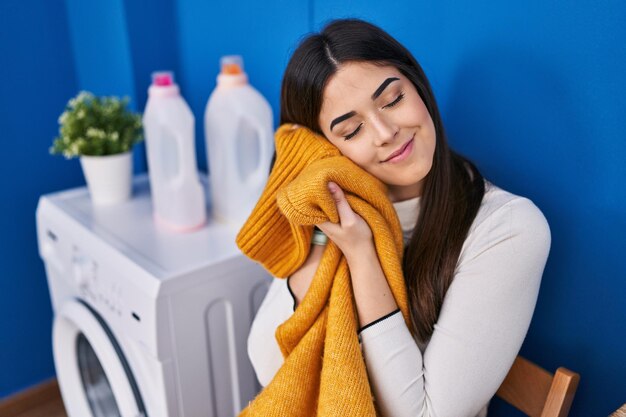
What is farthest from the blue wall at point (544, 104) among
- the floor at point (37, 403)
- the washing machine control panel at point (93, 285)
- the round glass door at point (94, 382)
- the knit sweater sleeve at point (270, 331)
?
the floor at point (37, 403)

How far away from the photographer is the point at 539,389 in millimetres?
924

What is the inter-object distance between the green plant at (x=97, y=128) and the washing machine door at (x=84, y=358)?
1.25 feet

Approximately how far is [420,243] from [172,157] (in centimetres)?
67

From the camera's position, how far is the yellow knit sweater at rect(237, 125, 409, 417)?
830 millimetres

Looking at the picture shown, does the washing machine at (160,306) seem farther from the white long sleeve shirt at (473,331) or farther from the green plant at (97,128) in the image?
the white long sleeve shirt at (473,331)

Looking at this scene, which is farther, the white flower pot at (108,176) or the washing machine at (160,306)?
the white flower pot at (108,176)

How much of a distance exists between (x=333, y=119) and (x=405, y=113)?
0.11 metres

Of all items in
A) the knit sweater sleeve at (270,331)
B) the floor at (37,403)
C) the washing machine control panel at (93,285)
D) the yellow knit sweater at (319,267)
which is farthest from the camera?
the floor at (37,403)

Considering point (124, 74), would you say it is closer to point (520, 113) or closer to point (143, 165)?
point (143, 165)

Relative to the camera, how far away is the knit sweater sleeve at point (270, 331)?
1.04m

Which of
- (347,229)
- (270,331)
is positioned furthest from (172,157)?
(347,229)

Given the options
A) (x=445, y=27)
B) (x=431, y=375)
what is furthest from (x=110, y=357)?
(x=445, y=27)

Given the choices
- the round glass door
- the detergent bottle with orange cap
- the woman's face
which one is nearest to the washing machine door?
the round glass door

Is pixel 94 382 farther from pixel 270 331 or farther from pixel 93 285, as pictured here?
pixel 270 331
